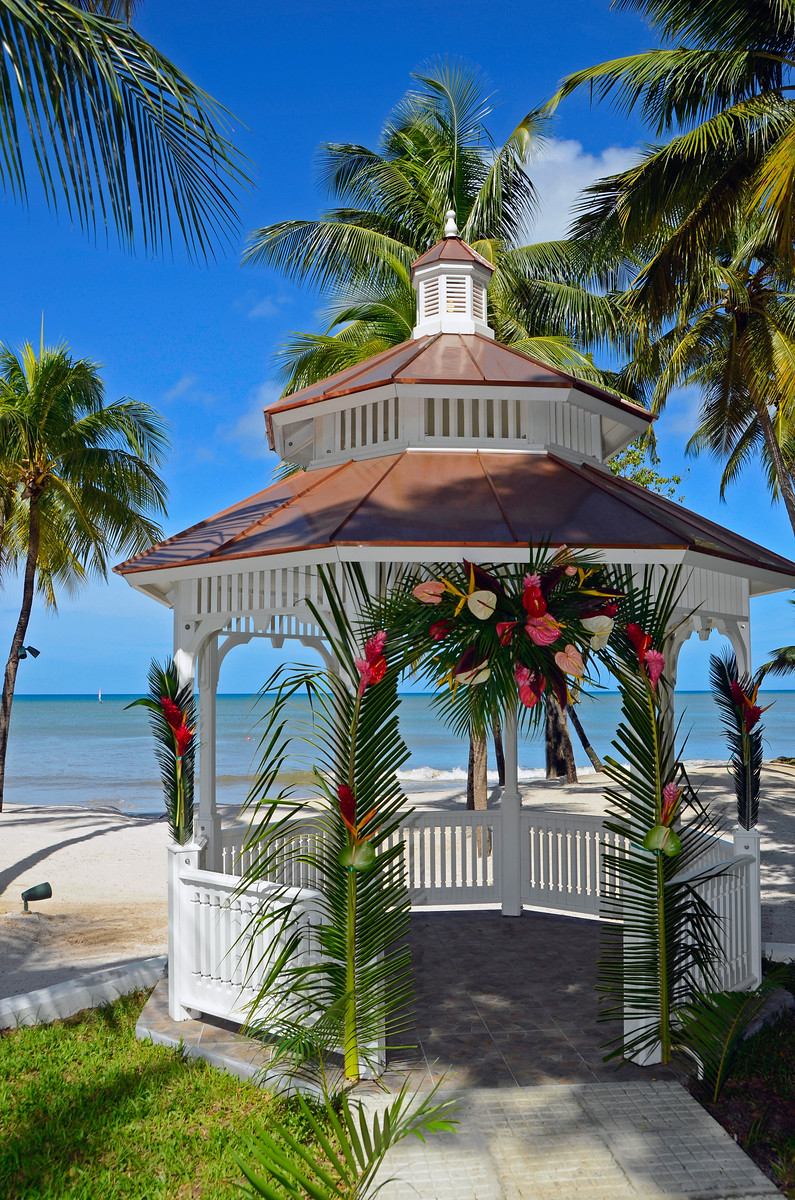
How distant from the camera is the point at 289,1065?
5918mm

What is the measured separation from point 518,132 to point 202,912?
1595cm

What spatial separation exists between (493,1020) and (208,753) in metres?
3.39

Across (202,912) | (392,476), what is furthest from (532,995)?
(392,476)

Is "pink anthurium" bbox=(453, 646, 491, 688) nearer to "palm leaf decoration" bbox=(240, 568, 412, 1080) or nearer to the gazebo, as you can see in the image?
"palm leaf decoration" bbox=(240, 568, 412, 1080)

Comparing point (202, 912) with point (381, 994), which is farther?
point (202, 912)

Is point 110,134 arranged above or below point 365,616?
above

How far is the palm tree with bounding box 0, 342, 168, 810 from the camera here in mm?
19328

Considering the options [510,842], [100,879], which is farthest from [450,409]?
[100,879]

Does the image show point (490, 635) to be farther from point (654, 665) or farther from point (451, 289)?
point (451, 289)

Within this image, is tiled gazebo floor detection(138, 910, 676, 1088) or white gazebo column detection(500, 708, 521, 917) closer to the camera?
tiled gazebo floor detection(138, 910, 676, 1088)

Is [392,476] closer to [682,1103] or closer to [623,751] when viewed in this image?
[623,751]

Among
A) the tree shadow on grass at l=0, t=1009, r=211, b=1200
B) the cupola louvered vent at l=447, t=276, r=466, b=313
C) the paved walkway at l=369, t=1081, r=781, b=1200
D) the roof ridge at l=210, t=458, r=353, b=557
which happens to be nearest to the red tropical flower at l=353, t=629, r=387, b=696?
the roof ridge at l=210, t=458, r=353, b=557

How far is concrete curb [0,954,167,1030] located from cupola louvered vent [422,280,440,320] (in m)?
7.33

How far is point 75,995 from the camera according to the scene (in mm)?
7684
